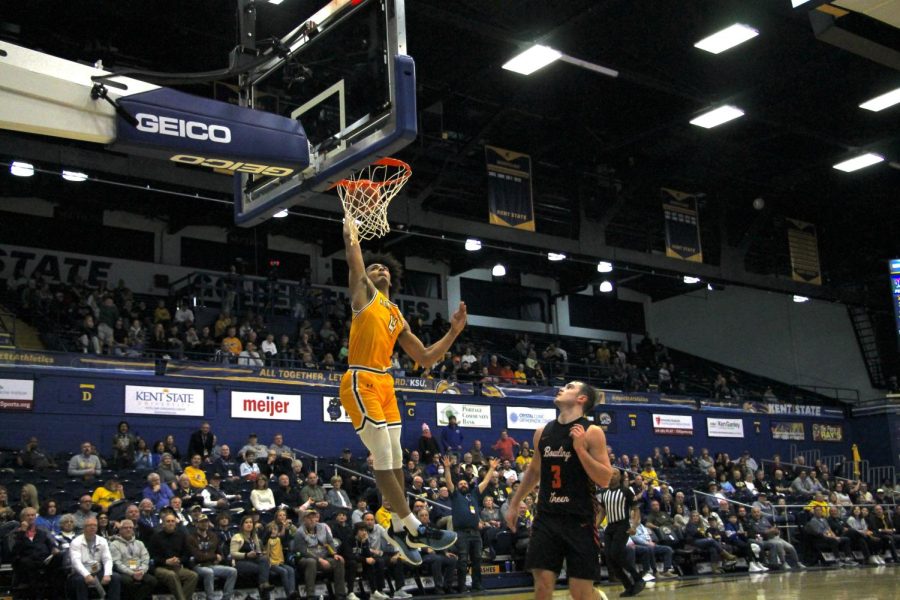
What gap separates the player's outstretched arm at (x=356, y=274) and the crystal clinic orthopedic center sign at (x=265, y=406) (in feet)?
43.9

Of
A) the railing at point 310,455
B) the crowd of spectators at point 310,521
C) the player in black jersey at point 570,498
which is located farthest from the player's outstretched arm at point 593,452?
the railing at point 310,455

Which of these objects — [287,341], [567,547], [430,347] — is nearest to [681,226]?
[287,341]

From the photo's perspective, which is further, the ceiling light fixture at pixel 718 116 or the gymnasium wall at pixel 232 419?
the ceiling light fixture at pixel 718 116

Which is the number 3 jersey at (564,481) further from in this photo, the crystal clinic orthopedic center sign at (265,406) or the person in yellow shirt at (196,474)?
the crystal clinic orthopedic center sign at (265,406)

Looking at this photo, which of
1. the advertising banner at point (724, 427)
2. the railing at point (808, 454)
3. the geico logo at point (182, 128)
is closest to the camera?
the geico logo at point (182, 128)

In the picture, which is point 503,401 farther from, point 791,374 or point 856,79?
point 791,374

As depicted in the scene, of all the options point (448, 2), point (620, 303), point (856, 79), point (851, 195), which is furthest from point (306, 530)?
point (620, 303)

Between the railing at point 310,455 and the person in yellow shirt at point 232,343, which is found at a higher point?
the person in yellow shirt at point 232,343

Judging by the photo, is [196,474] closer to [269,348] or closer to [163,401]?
[163,401]

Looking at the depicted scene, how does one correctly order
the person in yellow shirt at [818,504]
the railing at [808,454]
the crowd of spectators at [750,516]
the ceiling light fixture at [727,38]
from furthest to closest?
the railing at [808,454], the person in yellow shirt at [818,504], the crowd of spectators at [750,516], the ceiling light fixture at [727,38]

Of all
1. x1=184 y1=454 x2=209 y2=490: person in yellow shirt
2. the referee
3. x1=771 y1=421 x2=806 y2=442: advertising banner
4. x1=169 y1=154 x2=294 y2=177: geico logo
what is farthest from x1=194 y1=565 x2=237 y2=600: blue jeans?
x1=771 y1=421 x2=806 y2=442: advertising banner

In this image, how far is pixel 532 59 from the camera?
17.0 m

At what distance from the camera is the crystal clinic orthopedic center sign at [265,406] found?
62.1ft

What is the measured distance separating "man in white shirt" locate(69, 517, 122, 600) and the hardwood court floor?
17.7 ft
